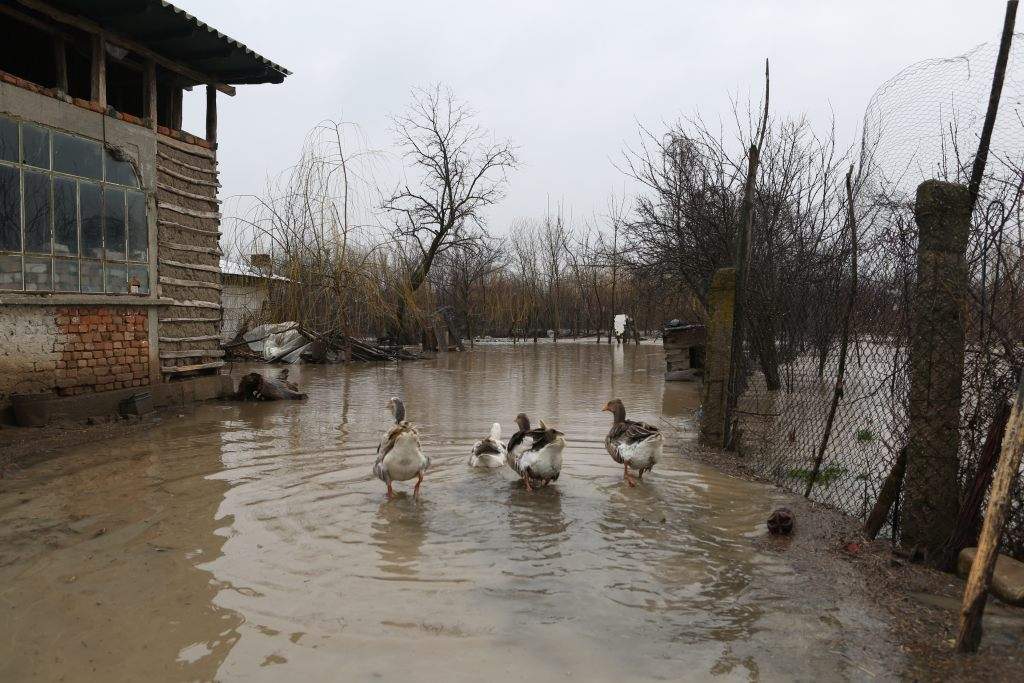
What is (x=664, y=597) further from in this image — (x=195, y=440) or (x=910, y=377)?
(x=195, y=440)

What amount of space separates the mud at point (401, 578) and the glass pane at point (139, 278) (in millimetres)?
3843

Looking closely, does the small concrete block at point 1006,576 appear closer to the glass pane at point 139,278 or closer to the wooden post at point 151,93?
the glass pane at point 139,278

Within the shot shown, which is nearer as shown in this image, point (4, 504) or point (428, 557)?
point (428, 557)

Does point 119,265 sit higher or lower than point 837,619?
higher

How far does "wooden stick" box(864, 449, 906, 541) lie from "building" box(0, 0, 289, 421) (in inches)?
404

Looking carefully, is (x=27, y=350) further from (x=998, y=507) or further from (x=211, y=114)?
(x=998, y=507)

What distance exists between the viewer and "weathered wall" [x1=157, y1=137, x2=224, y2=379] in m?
12.0

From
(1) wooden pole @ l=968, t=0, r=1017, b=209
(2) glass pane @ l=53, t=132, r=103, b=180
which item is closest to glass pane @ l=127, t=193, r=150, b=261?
(2) glass pane @ l=53, t=132, r=103, b=180

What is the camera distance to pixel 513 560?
4867mm

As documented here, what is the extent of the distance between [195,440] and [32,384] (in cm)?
257

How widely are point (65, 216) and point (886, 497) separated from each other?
10.9 metres

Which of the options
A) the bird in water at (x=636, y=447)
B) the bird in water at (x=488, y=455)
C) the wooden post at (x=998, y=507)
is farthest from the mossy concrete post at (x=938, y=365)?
the bird in water at (x=488, y=455)

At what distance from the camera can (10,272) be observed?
9273mm

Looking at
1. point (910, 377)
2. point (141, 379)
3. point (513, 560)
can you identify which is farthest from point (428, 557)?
point (141, 379)
